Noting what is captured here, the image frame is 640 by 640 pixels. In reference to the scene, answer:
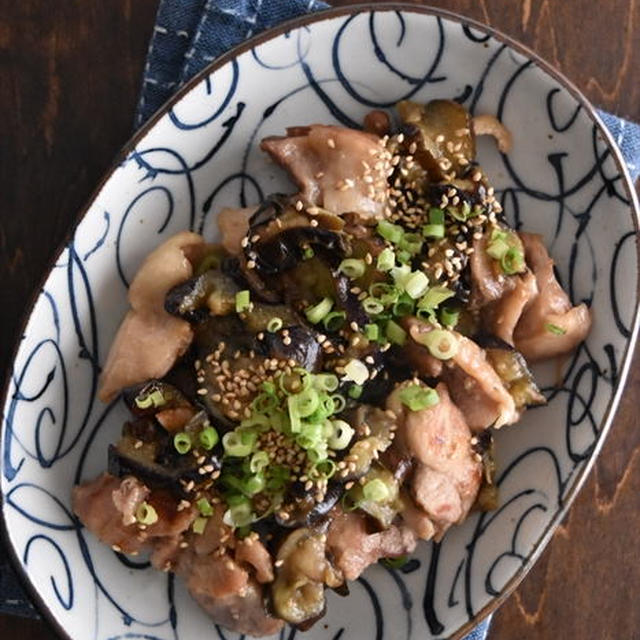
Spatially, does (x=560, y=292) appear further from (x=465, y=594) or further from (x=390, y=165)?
(x=465, y=594)

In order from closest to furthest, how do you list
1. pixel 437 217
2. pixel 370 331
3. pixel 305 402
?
pixel 305 402 → pixel 370 331 → pixel 437 217

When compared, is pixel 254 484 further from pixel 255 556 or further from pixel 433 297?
pixel 433 297

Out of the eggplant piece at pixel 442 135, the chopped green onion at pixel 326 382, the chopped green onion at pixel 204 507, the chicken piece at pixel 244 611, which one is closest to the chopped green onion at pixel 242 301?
the chopped green onion at pixel 326 382

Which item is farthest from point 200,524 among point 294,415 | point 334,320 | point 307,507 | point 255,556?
point 334,320

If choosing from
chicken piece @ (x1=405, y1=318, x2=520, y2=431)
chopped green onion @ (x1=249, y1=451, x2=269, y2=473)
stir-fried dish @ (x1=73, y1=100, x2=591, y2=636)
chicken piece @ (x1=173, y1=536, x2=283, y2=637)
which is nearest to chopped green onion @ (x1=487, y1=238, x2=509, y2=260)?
stir-fried dish @ (x1=73, y1=100, x2=591, y2=636)

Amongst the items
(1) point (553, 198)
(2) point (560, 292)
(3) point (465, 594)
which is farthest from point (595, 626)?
(1) point (553, 198)

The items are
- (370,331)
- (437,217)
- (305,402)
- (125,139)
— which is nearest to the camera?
(305,402)

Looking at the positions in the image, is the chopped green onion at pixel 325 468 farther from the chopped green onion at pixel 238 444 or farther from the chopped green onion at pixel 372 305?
the chopped green onion at pixel 372 305
